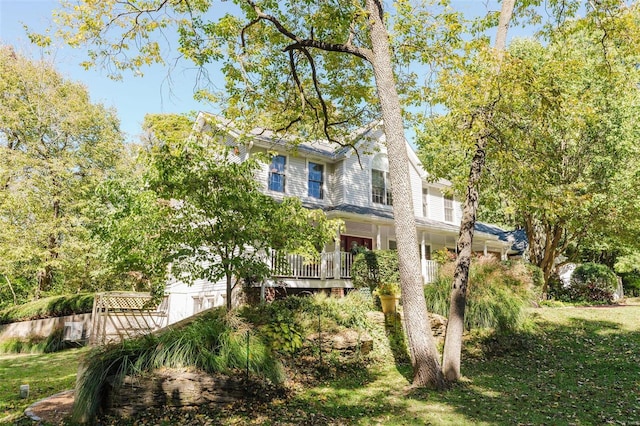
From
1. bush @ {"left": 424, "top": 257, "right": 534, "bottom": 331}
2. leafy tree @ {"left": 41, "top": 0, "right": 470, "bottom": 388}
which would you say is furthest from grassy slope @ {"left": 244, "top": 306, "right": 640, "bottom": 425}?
leafy tree @ {"left": 41, "top": 0, "right": 470, "bottom": 388}

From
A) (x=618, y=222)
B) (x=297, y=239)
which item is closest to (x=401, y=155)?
(x=297, y=239)

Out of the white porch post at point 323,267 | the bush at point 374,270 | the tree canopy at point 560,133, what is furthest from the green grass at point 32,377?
the tree canopy at point 560,133

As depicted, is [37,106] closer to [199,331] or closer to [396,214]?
[199,331]

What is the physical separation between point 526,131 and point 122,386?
349 inches

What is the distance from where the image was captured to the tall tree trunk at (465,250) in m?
7.28

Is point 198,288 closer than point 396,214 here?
No

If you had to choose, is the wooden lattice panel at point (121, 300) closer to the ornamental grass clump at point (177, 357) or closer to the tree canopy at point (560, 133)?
the ornamental grass clump at point (177, 357)

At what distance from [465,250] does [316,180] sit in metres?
10.9

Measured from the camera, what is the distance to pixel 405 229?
732 cm

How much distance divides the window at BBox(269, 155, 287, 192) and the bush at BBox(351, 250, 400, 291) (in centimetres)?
508

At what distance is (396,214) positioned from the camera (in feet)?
24.4

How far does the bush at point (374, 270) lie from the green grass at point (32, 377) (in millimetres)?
8376

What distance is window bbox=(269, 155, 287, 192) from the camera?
16.7 metres

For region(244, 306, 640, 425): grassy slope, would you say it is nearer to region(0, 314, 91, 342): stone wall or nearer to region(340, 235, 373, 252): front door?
region(340, 235, 373, 252): front door
